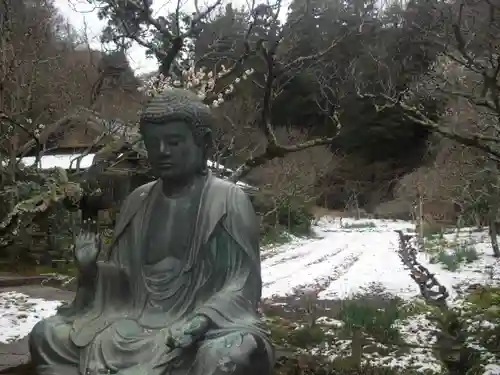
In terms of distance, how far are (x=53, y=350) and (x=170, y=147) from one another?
3.78 ft

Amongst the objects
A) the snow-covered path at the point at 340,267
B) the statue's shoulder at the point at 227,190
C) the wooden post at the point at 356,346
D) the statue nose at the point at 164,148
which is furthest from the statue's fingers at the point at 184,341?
the snow-covered path at the point at 340,267

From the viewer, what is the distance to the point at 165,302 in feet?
10.1

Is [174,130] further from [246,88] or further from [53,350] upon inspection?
[246,88]

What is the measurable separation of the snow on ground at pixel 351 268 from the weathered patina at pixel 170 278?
6282mm

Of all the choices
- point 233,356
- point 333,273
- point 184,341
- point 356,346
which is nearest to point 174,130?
point 184,341

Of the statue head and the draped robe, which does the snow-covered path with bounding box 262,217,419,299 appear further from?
the statue head

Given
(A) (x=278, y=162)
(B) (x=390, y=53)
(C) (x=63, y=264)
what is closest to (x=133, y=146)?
(C) (x=63, y=264)

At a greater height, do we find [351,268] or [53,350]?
[53,350]

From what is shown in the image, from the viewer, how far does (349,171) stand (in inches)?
1123

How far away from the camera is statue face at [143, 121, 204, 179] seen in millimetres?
3027

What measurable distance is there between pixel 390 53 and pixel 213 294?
18.5 meters

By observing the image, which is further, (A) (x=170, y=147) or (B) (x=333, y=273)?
A: (B) (x=333, y=273)

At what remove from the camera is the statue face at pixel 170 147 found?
303 cm

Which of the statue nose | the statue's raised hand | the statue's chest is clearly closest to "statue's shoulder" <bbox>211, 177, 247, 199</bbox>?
the statue's chest
